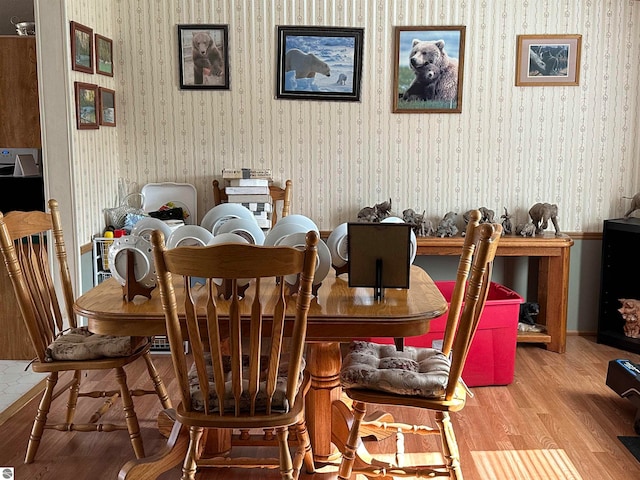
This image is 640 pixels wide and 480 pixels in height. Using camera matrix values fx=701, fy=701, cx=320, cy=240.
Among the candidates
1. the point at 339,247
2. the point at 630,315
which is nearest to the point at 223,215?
the point at 339,247

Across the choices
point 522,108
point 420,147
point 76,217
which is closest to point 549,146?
point 522,108

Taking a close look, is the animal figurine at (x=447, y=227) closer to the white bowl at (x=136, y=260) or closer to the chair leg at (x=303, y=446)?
the chair leg at (x=303, y=446)

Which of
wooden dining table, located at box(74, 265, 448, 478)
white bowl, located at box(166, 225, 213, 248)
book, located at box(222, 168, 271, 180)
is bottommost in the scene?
wooden dining table, located at box(74, 265, 448, 478)

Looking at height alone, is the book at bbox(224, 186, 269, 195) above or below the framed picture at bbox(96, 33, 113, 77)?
below

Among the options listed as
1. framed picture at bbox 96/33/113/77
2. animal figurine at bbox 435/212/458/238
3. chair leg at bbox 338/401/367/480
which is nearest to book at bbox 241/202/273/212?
animal figurine at bbox 435/212/458/238

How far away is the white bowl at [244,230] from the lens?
264cm

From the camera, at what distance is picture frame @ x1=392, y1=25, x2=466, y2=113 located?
4.40 m

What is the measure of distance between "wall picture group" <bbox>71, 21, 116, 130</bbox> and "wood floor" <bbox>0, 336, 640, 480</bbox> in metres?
1.48

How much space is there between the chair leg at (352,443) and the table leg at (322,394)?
241mm

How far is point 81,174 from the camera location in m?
3.93

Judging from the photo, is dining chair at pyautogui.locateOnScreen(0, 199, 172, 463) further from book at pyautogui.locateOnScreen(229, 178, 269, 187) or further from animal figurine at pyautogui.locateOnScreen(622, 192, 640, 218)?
animal figurine at pyautogui.locateOnScreen(622, 192, 640, 218)

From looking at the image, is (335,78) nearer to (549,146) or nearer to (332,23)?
(332,23)

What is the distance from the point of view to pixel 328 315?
88.0 inches

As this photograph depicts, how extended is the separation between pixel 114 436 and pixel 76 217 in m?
1.31
